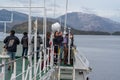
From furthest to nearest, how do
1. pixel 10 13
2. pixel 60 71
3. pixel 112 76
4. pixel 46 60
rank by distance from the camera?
1. pixel 112 76
2. pixel 60 71
3. pixel 10 13
4. pixel 46 60

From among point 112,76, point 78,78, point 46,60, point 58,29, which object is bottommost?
point 112,76

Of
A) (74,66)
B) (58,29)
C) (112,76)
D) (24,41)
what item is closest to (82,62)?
(74,66)

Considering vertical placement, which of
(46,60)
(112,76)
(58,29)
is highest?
(58,29)

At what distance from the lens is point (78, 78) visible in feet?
68.4

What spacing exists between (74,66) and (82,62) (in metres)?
0.49

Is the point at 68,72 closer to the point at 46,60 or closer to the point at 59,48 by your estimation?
the point at 59,48

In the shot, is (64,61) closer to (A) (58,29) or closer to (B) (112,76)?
(A) (58,29)

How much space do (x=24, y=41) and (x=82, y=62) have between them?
140 inches

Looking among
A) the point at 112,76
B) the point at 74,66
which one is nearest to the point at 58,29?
the point at 74,66

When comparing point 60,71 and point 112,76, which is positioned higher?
point 60,71

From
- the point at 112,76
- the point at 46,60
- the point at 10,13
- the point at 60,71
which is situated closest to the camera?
the point at 46,60

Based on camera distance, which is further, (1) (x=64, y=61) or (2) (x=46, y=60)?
(1) (x=64, y=61)

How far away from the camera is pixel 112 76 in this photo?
176 ft

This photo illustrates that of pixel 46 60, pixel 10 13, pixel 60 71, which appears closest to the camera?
pixel 46 60
